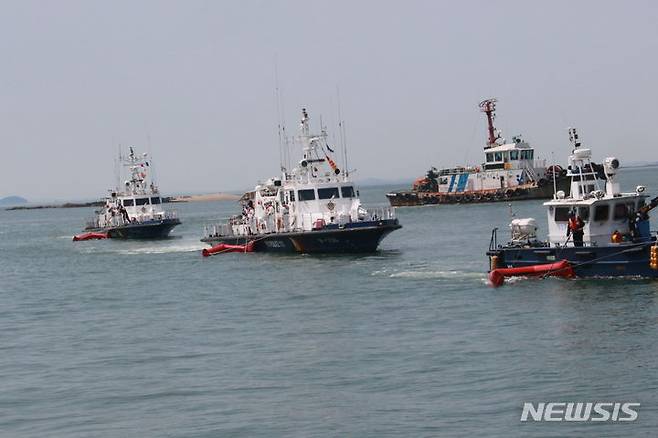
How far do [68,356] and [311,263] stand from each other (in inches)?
863

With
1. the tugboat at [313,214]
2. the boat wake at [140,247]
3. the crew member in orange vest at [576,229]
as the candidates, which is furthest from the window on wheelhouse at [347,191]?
the crew member in orange vest at [576,229]

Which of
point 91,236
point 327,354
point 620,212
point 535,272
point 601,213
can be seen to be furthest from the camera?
point 91,236

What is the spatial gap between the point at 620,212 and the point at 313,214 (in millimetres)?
19837

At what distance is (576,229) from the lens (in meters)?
35.4

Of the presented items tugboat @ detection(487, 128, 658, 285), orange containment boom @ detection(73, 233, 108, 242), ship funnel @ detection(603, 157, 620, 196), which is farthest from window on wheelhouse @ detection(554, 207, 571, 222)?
orange containment boom @ detection(73, 233, 108, 242)

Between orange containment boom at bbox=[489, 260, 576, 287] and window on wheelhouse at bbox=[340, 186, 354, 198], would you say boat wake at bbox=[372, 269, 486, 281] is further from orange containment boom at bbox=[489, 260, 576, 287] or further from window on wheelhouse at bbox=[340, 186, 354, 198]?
window on wheelhouse at bbox=[340, 186, 354, 198]

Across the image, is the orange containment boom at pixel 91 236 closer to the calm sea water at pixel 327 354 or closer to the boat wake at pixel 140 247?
the boat wake at pixel 140 247

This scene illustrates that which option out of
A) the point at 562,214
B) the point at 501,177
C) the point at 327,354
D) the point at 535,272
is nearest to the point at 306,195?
the point at 535,272

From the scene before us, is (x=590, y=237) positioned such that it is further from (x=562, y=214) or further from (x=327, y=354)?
(x=327, y=354)

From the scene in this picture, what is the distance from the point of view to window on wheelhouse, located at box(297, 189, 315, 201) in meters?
52.7

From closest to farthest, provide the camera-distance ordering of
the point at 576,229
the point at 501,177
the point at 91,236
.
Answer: the point at 576,229
the point at 91,236
the point at 501,177

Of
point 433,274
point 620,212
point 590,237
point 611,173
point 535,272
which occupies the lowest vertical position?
point 433,274

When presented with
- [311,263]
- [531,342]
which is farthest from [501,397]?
[311,263]

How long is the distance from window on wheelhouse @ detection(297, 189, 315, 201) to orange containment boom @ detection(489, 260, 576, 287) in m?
17.5
